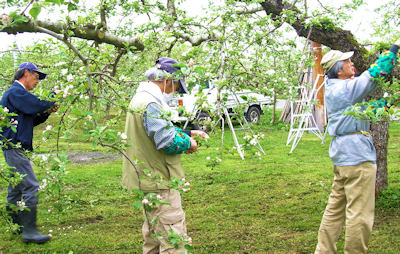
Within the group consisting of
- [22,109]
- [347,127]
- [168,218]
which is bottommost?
[168,218]

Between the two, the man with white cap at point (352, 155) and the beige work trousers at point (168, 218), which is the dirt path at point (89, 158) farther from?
the man with white cap at point (352, 155)

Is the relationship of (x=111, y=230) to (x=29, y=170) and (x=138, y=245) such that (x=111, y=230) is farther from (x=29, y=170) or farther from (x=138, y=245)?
(x=29, y=170)

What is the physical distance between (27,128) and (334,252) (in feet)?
10.1

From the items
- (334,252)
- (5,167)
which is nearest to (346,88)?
(334,252)

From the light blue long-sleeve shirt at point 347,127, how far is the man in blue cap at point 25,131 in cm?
248

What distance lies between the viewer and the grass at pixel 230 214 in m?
4.40

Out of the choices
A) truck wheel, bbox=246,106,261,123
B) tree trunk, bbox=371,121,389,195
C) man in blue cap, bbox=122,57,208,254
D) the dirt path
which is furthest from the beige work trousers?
truck wheel, bbox=246,106,261,123

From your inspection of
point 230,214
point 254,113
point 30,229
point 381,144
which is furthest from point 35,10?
point 254,113

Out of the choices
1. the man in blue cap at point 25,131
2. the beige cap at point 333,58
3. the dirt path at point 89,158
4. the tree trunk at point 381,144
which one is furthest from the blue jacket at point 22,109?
the dirt path at point 89,158

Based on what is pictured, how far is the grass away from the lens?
4.40 metres

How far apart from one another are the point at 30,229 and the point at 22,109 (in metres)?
1.30

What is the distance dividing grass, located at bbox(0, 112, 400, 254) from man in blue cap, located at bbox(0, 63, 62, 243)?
0.66 feet

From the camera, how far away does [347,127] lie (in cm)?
333

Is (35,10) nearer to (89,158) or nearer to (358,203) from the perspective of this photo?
(358,203)
